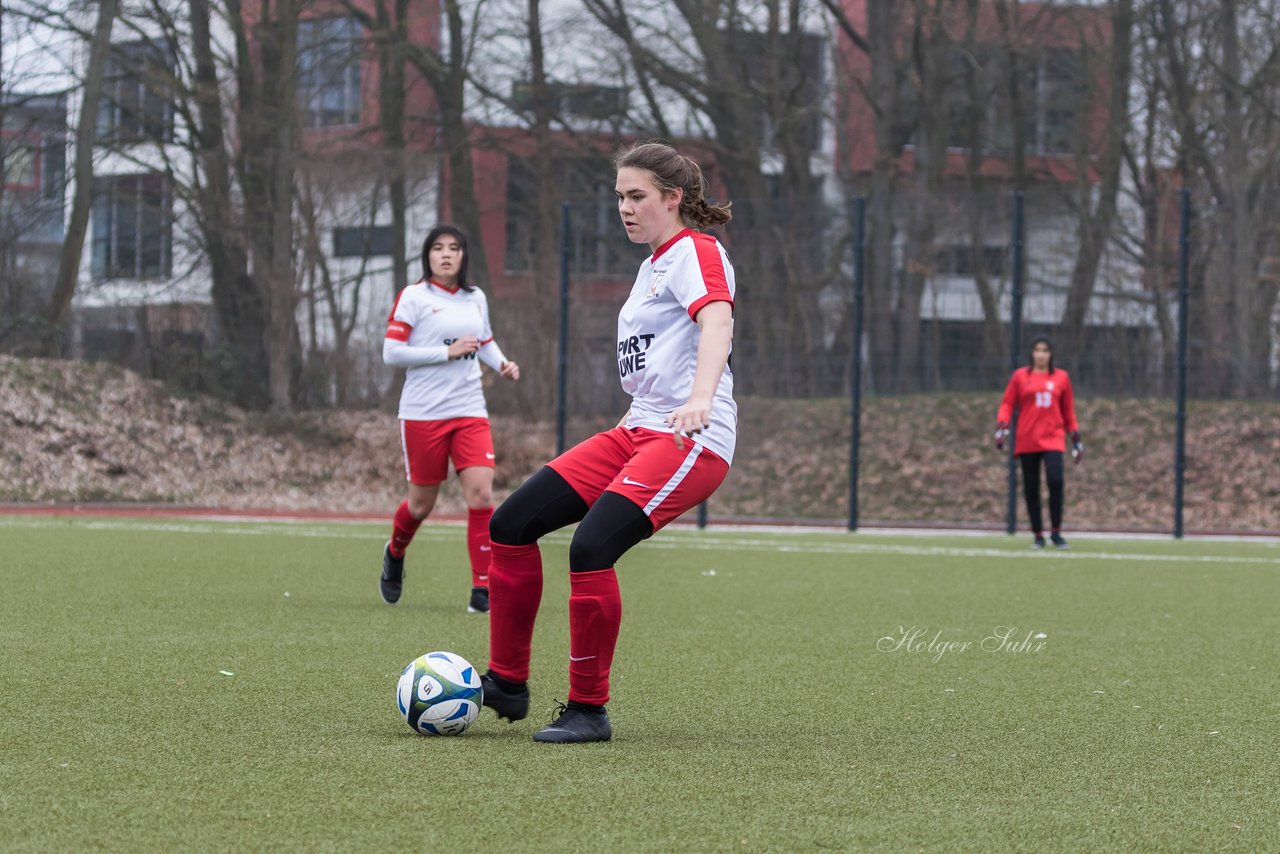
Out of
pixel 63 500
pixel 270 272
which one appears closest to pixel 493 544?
pixel 63 500

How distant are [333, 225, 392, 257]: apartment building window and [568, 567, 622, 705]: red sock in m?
20.9

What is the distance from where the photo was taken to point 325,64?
2464 cm

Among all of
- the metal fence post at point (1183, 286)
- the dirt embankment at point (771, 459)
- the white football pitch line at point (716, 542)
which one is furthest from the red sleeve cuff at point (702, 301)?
the metal fence post at point (1183, 286)

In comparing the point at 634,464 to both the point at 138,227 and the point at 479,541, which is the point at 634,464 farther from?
the point at 138,227

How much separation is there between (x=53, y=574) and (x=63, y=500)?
32.4ft

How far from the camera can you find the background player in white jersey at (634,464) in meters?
4.82

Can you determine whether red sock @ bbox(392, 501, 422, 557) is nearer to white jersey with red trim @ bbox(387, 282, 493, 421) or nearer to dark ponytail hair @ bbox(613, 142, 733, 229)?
white jersey with red trim @ bbox(387, 282, 493, 421)

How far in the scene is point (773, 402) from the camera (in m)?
17.9

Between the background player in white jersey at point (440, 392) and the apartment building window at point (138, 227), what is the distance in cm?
1634

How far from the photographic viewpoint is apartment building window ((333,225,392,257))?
2533cm

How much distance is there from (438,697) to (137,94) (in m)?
21.9

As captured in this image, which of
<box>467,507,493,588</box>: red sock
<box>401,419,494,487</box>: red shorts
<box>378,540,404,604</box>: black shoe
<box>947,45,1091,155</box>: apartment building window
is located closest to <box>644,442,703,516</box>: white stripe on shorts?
<box>467,507,493,588</box>: red sock

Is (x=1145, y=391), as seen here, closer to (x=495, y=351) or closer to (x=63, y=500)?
(x=495, y=351)

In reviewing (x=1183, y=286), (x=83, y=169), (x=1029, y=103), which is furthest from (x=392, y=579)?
(x=1029, y=103)
